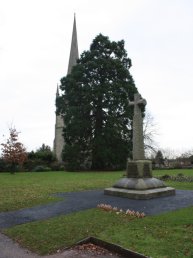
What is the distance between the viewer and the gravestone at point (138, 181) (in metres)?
12.0

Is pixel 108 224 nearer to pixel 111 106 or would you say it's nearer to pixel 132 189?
pixel 132 189

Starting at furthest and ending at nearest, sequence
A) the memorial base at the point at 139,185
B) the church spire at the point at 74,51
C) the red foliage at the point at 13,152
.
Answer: the church spire at the point at 74,51, the red foliage at the point at 13,152, the memorial base at the point at 139,185

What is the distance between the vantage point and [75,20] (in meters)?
68.4

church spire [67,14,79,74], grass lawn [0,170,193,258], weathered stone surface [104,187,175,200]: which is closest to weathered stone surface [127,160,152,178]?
weathered stone surface [104,187,175,200]

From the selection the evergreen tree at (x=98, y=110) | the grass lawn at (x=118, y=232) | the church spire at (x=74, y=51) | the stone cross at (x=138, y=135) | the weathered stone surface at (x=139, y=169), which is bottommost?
the grass lawn at (x=118, y=232)

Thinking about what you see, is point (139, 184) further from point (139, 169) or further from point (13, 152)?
point (13, 152)

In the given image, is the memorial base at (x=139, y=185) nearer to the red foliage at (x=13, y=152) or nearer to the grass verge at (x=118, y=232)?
the grass verge at (x=118, y=232)

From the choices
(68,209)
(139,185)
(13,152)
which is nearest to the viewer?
(68,209)

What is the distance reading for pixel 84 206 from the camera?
1018 cm

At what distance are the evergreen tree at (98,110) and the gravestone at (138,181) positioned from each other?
19.0 meters

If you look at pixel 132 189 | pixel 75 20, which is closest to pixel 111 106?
pixel 132 189

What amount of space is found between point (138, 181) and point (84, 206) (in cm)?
324

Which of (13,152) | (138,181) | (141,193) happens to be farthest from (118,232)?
(13,152)

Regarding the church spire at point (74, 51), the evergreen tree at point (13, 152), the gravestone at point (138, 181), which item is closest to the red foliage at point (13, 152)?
the evergreen tree at point (13, 152)
